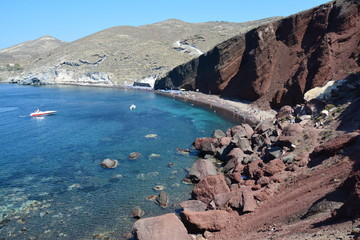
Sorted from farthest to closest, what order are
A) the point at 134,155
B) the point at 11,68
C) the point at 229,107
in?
the point at 11,68 → the point at 229,107 → the point at 134,155

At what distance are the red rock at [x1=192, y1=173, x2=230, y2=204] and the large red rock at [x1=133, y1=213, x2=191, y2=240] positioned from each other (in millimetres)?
6523

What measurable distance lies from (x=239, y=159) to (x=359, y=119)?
1267 cm

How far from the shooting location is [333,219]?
47.1 ft

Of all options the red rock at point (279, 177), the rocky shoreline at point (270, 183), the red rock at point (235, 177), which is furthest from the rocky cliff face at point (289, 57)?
the red rock at point (235, 177)

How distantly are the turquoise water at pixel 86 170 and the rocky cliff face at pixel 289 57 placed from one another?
47.5 feet

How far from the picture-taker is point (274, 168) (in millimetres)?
26906

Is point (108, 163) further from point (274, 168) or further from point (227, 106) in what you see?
point (227, 106)

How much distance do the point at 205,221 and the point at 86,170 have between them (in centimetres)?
1852

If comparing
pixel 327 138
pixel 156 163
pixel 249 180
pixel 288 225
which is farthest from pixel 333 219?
pixel 156 163

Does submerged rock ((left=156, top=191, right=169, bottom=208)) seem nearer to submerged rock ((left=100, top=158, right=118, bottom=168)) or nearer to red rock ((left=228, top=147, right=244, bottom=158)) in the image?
submerged rock ((left=100, top=158, right=118, bottom=168))

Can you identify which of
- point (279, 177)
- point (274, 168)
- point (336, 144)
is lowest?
point (279, 177)

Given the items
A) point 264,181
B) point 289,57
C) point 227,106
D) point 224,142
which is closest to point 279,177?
point 264,181

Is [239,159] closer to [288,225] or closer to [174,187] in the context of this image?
[174,187]

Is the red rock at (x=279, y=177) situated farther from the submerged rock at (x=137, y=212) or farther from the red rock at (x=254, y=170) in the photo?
the submerged rock at (x=137, y=212)
